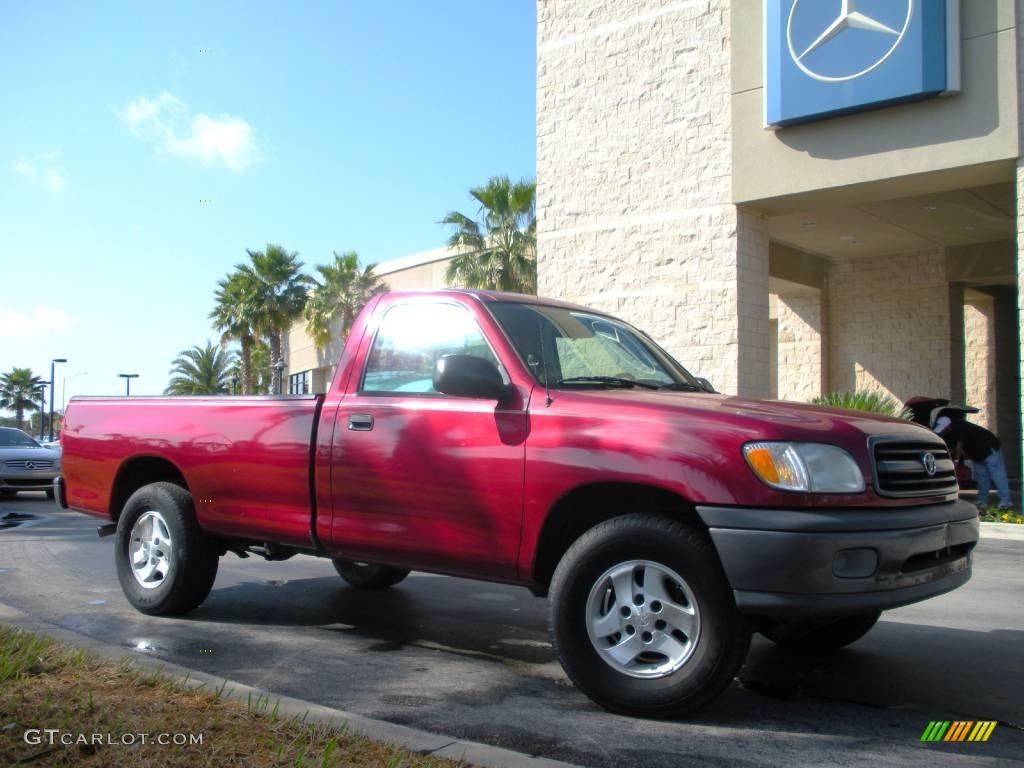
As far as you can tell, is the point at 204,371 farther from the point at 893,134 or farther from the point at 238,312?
the point at 893,134

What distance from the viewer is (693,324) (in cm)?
1483

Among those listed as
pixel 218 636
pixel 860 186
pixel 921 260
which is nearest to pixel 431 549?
pixel 218 636

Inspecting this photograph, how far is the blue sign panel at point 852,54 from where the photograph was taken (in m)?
12.0

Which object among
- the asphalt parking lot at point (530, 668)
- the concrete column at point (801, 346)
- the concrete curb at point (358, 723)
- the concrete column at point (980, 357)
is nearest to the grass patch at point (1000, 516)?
the asphalt parking lot at point (530, 668)

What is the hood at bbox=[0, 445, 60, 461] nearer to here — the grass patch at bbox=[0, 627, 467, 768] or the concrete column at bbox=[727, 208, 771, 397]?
the concrete column at bbox=[727, 208, 771, 397]

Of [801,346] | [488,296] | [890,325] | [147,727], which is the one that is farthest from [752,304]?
[147,727]

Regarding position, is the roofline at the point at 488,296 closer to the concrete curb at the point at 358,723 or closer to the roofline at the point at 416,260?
the concrete curb at the point at 358,723

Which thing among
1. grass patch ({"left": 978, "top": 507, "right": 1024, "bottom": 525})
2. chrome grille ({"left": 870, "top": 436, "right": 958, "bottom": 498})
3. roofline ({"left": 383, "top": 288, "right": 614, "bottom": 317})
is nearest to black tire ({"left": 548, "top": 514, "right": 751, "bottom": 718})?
chrome grille ({"left": 870, "top": 436, "right": 958, "bottom": 498})

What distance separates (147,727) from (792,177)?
12.0m

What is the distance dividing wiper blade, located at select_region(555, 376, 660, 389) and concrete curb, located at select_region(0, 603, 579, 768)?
176 cm

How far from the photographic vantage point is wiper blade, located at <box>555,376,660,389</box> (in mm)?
4809

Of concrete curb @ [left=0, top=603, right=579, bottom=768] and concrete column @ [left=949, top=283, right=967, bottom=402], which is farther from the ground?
concrete column @ [left=949, top=283, right=967, bottom=402]

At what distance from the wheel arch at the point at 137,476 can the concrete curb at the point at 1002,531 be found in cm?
910

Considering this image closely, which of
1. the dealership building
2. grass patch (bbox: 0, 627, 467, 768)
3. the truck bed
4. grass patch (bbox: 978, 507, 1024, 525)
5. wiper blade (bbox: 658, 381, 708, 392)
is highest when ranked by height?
the dealership building
